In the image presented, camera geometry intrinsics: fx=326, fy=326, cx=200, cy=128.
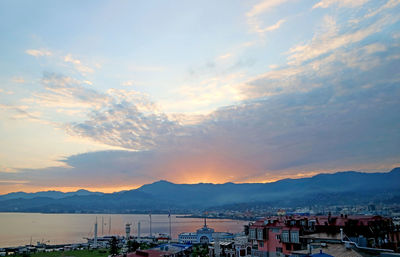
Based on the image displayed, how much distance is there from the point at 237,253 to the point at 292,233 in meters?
9.38

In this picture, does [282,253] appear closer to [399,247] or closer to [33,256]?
[399,247]

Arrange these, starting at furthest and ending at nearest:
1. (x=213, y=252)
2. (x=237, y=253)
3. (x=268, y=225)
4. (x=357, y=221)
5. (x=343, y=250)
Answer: (x=213, y=252) < (x=237, y=253) < (x=268, y=225) < (x=357, y=221) < (x=343, y=250)

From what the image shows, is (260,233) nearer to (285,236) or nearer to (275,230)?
(275,230)

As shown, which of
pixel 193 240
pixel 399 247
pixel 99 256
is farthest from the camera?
pixel 193 240

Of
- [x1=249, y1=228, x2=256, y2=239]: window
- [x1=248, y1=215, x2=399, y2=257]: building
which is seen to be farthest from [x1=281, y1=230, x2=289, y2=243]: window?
[x1=249, y1=228, x2=256, y2=239]: window

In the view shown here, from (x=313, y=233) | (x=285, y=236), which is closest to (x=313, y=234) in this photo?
(x=313, y=233)

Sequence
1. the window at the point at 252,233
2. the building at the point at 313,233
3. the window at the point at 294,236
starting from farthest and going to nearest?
the window at the point at 252,233
the window at the point at 294,236
the building at the point at 313,233

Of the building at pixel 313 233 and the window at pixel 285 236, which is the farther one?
the window at pixel 285 236

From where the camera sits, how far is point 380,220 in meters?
25.4

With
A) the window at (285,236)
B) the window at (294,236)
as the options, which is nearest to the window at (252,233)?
the window at (285,236)

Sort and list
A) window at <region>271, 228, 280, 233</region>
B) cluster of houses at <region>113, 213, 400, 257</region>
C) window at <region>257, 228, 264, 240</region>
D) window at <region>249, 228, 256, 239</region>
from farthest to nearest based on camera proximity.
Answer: window at <region>249, 228, 256, 239</region>
window at <region>257, 228, 264, 240</region>
window at <region>271, 228, 280, 233</region>
cluster of houses at <region>113, 213, 400, 257</region>

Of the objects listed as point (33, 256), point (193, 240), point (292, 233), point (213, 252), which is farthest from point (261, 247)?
point (193, 240)

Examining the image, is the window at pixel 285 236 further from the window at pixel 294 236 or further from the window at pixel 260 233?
the window at pixel 260 233

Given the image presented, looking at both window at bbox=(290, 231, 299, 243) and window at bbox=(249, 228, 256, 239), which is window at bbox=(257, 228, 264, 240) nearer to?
window at bbox=(249, 228, 256, 239)
